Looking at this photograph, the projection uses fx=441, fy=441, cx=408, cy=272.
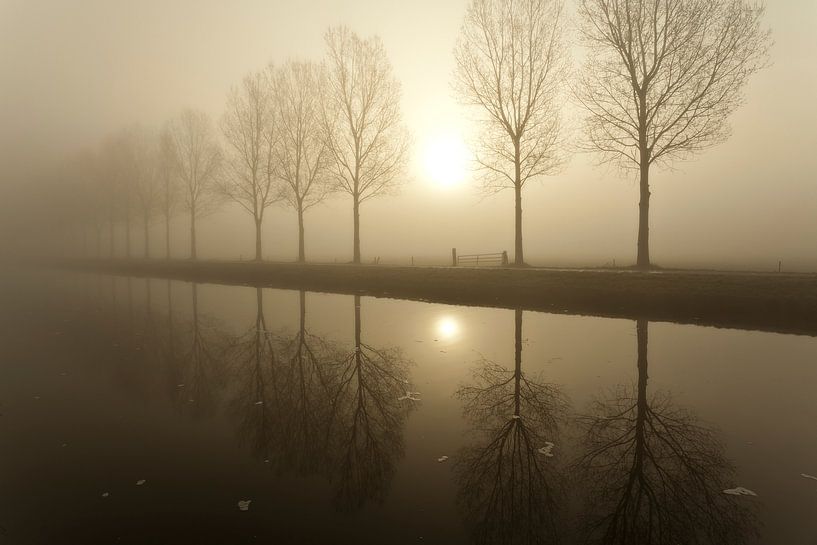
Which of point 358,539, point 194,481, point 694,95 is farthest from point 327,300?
point 694,95

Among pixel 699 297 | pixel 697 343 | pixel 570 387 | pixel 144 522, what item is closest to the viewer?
pixel 144 522

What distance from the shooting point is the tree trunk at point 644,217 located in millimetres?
22406

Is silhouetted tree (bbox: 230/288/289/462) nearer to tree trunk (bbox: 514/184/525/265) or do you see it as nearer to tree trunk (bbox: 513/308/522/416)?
tree trunk (bbox: 513/308/522/416)

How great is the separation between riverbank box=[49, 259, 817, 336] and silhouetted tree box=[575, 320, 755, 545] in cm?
977

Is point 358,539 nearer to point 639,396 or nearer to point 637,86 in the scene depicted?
point 639,396

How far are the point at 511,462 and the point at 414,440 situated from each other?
4.80ft

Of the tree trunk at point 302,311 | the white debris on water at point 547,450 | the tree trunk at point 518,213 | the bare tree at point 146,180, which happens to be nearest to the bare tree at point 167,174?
the bare tree at point 146,180

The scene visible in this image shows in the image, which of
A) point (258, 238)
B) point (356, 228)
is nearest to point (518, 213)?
point (356, 228)

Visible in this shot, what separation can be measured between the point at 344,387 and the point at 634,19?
25.1 metres

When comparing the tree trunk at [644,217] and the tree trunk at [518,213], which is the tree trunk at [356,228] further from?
the tree trunk at [644,217]

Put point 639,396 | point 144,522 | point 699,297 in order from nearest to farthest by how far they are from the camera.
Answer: point 144,522
point 639,396
point 699,297

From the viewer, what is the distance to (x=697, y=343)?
39.2 ft

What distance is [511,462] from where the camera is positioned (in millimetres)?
5812

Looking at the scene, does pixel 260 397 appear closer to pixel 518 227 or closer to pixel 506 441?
pixel 506 441
